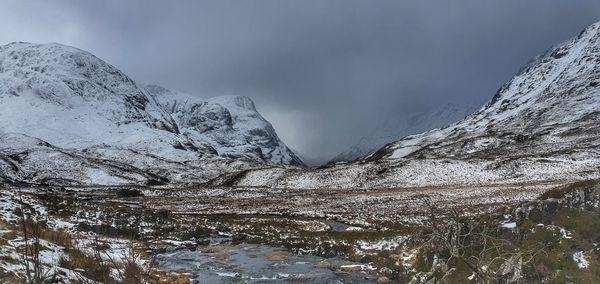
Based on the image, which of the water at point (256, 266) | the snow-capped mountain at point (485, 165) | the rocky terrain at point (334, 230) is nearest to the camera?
the rocky terrain at point (334, 230)

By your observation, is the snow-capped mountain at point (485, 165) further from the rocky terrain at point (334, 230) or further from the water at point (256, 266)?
the water at point (256, 266)

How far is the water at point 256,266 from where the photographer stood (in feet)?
63.6

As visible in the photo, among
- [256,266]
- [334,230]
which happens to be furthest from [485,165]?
[256,266]

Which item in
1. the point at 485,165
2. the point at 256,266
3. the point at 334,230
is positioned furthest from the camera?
the point at 485,165

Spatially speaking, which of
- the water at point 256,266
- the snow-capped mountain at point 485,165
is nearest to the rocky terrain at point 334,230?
the water at point 256,266

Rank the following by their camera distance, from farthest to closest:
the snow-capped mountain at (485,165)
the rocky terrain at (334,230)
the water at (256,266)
Answer: the snow-capped mountain at (485,165), the water at (256,266), the rocky terrain at (334,230)

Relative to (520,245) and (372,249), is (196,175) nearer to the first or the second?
(372,249)

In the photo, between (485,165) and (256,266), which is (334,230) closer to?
(256,266)

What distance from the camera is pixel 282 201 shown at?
57.2m

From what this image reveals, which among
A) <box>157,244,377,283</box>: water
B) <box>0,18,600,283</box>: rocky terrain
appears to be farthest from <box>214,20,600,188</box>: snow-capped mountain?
<box>157,244,377,283</box>: water

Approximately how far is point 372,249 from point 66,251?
15.5 m

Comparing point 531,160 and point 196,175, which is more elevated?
point 196,175

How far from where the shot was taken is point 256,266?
22.2 m

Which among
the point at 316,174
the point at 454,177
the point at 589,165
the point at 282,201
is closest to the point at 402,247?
the point at 282,201
